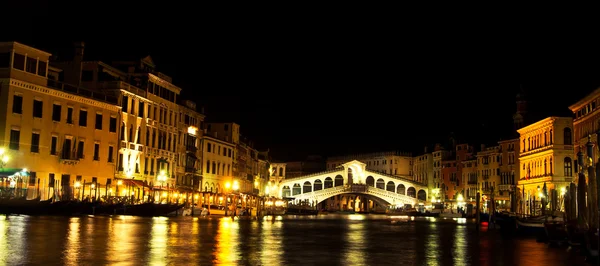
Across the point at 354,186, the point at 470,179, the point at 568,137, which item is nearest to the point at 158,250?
the point at 568,137

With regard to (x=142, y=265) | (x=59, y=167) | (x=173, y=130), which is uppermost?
(x=173, y=130)

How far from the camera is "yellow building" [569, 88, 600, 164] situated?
53684mm

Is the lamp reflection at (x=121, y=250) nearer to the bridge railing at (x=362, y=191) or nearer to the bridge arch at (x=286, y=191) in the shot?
the bridge railing at (x=362, y=191)

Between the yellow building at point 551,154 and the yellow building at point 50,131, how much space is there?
125 feet

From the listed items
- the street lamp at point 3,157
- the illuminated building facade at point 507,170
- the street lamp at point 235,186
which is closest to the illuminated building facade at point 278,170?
the illuminated building facade at point 507,170

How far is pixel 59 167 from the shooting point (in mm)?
46094

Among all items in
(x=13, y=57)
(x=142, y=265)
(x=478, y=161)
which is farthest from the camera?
(x=478, y=161)

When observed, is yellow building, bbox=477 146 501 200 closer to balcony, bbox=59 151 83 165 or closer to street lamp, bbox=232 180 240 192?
street lamp, bbox=232 180 240 192

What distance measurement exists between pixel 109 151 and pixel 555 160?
1631 inches

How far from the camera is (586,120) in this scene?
5719cm

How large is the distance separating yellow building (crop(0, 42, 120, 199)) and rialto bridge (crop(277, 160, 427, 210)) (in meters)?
69.6

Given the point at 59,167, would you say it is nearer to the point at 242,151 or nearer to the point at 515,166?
the point at 242,151

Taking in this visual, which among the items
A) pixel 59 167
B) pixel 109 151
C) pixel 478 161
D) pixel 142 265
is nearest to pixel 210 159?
pixel 109 151

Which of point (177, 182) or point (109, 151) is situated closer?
point (109, 151)
